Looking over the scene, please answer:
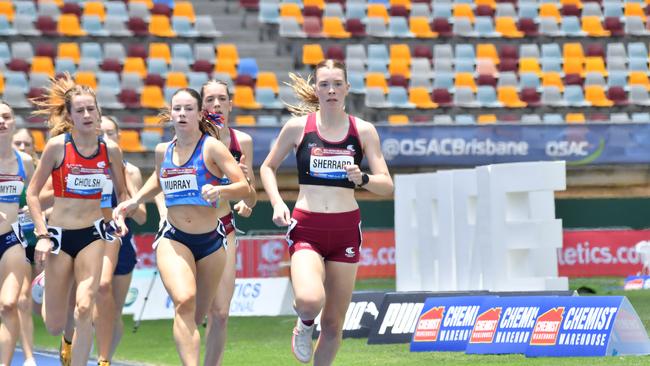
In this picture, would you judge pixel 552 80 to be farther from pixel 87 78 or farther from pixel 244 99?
pixel 87 78

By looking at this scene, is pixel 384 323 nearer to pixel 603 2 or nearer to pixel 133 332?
pixel 133 332

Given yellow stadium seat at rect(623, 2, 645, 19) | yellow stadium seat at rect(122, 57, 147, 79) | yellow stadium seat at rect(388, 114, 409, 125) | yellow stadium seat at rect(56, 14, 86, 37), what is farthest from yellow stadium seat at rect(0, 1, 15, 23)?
yellow stadium seat at rect(623, 2, 645, 19)

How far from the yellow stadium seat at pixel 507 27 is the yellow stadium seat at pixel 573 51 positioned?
1.00 meters

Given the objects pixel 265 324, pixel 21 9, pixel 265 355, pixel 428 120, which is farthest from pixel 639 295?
pixel 21 9

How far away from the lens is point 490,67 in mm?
27688

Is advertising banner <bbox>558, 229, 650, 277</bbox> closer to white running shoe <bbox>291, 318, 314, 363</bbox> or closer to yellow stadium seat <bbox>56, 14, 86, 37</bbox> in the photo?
yellow stadium seat <bbox>56, 14, 86, 37</bbox>

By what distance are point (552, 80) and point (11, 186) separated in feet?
59.9

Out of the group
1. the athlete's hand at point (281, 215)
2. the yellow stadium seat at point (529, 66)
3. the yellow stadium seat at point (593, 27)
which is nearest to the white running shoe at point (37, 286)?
the athlete's hand at point (281, 215)

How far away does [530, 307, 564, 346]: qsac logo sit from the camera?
11320mm

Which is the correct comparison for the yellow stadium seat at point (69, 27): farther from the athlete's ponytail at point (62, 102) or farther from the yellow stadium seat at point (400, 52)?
the athlete's ponytail at point (62, 102)

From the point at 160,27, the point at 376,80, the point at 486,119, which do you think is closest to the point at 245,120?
the point at 376,80

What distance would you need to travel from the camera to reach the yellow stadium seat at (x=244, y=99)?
2591 cm

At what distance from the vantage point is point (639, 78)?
1091 inches

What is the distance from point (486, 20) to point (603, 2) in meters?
2.88
